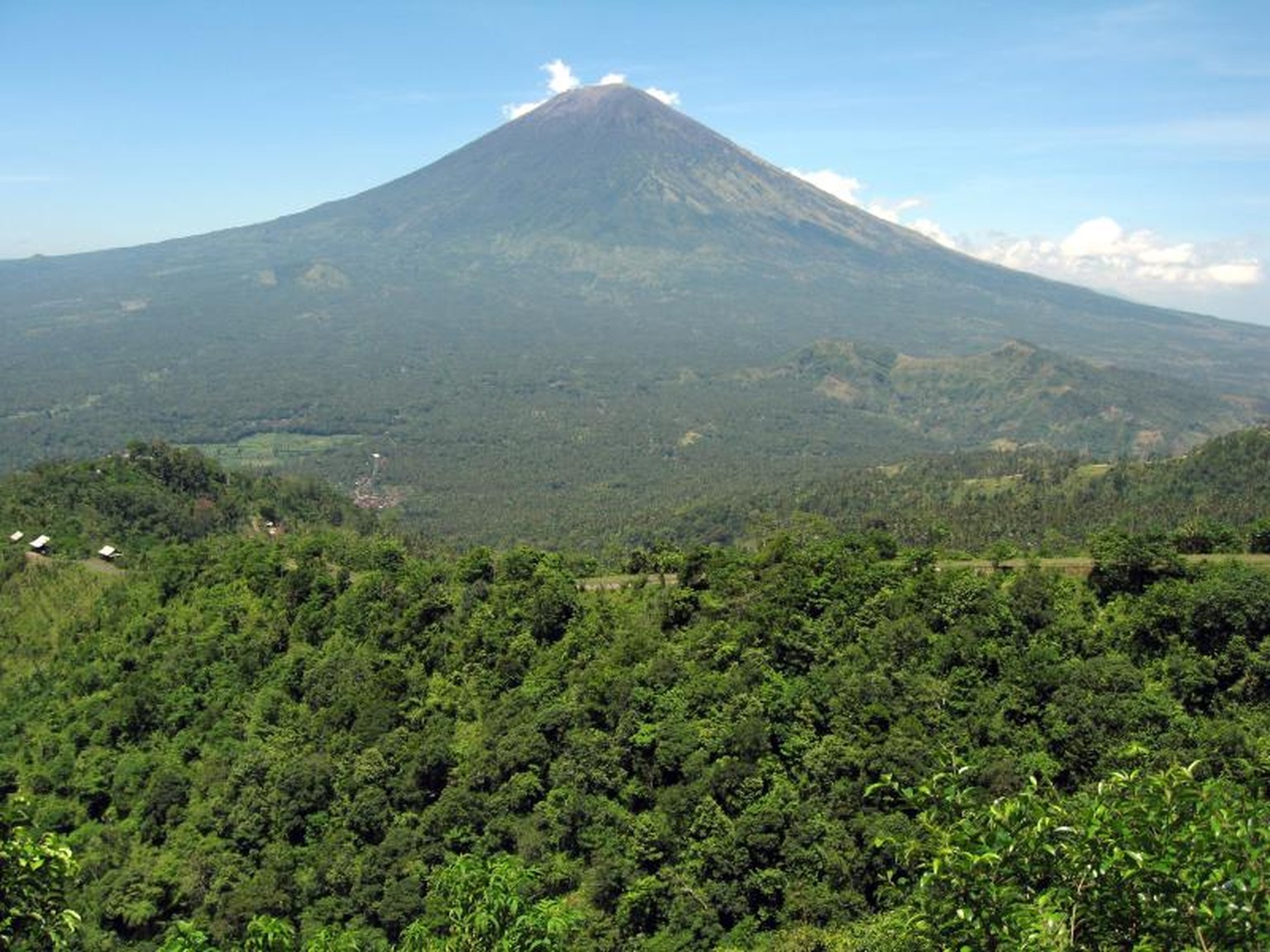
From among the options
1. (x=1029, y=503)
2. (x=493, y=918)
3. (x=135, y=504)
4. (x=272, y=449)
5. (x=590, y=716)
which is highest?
(x=493, y=918)

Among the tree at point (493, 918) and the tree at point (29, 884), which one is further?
the tree at point (493, 918)

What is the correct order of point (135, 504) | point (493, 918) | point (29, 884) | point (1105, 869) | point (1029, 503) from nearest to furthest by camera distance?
point (1105, 869) → point (29, 884) → point (493, 918) → point (135, 504) → point (1029, 503)

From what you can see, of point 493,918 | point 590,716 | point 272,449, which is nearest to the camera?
point 493,918

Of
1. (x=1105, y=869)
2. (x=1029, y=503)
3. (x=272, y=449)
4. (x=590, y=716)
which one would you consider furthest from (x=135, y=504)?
(x=272, y=449)

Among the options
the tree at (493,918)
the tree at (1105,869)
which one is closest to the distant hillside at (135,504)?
the tree at (493,918)

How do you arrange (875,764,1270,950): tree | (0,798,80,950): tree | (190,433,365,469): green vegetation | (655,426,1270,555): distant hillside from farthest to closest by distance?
1. (190,433,365,469): green vegetation
2. (655,426,1270,555): distant hillside
3. (0,798,80,950): tree
4. (875,764,1270,950): tree

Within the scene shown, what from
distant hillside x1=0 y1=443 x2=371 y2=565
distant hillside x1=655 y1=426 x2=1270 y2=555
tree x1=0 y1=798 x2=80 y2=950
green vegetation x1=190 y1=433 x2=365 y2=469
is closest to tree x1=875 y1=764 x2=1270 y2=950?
tree x1=0 y1=798 x2=80 y2=950

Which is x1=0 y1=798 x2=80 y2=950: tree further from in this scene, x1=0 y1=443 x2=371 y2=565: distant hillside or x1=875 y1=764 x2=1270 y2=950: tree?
x1=0 y1=443 x2=371 y2=565: distant hillside

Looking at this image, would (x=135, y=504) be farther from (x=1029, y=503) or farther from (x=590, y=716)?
(x=1029, y=503)

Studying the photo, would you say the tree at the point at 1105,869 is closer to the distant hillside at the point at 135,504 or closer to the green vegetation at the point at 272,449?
the distant hillside at the point at 135,504
